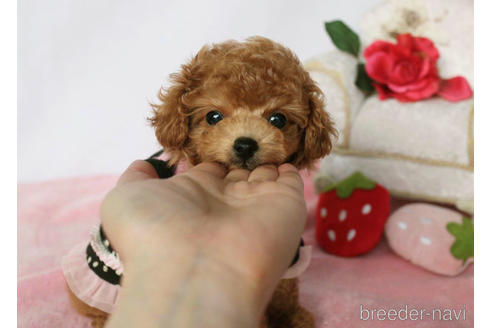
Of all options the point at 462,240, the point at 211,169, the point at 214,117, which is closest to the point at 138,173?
the point at 211,169

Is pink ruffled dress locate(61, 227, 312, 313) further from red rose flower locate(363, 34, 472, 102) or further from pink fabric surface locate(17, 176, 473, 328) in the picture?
red rose flower locate(363, 34, 472, 102)

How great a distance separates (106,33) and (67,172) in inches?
39.8

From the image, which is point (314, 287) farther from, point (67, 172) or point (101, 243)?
point (67, 172)

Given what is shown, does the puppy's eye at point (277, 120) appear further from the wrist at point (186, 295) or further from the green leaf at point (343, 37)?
the green leaf at point (343, 37)

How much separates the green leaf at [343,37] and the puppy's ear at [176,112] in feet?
4.09

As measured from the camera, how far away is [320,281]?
72.2 inches

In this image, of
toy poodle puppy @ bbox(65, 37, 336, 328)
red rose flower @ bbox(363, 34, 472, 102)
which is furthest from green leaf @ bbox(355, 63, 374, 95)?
toy poodle puppy @ bbox(65, 37, 336, 328)

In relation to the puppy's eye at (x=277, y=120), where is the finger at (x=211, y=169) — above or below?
below

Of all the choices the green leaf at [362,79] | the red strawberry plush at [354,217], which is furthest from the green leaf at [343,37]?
the red strawberry plush at [354,217]

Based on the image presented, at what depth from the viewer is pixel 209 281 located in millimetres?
778

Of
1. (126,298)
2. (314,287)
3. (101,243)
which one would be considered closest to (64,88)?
(101,243)

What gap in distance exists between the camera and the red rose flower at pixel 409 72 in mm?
2094

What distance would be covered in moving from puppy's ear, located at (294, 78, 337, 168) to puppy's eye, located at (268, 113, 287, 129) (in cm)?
12

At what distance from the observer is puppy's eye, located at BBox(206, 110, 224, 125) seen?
53.7 inches
